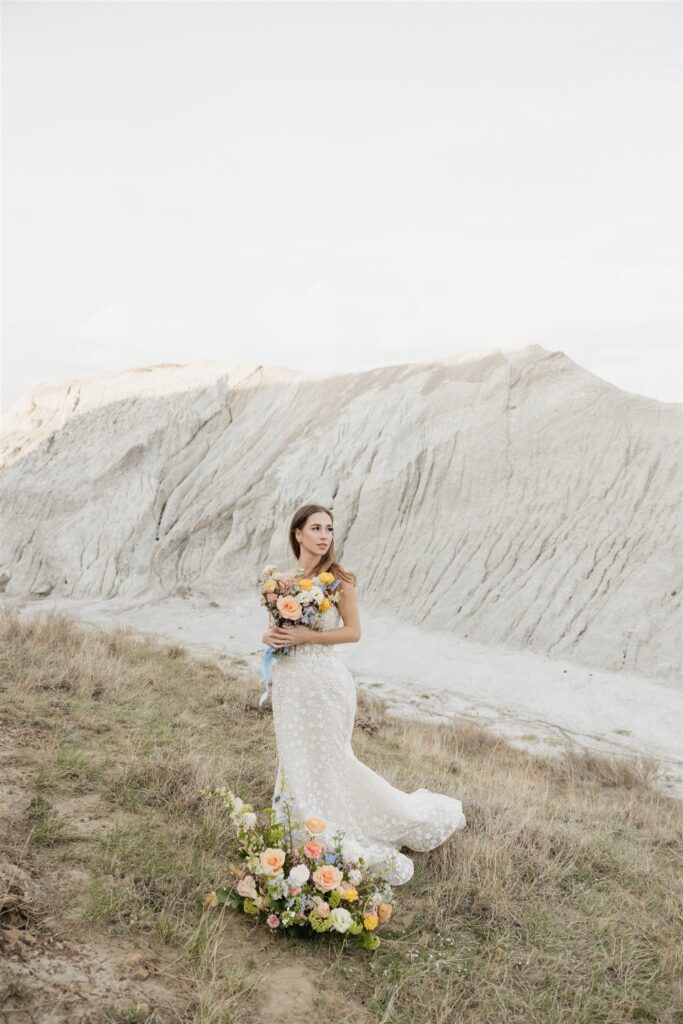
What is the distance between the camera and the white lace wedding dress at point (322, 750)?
185 inches

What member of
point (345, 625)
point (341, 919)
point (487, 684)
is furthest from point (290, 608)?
point (487, 684)

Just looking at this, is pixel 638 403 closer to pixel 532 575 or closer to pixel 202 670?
pixel 532 575

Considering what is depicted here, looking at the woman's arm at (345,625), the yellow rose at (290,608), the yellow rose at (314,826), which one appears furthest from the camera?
the woman's arm at (345,625)

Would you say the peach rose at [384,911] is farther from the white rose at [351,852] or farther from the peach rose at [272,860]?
the peach rose at [272,860]

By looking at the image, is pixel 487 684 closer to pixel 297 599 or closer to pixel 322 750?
pixel 322 750

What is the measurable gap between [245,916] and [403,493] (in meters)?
15.6

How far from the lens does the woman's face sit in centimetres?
487

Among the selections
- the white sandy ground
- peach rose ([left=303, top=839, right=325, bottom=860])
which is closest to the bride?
peach rose ([left=303, top=839, right=325, bottom=860])

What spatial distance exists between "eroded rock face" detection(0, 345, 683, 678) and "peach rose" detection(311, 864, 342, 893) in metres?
11.3

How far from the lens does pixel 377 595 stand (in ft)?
59.9

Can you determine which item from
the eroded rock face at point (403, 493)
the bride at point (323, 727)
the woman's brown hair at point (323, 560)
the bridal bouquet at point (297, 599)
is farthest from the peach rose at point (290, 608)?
the eroded rock face at point (403, 493)

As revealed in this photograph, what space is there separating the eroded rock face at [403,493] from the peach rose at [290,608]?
11.1 m

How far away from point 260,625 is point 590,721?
321 inches

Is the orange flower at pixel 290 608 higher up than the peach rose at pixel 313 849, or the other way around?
the orange flower at pixel 290 608
